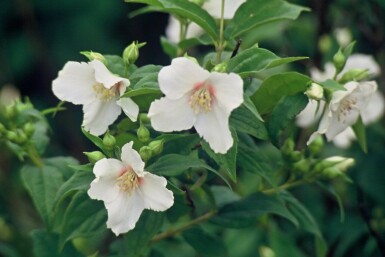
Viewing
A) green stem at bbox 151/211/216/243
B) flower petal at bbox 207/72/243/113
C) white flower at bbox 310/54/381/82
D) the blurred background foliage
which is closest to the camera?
flower petal at bbox 207/72/243/113

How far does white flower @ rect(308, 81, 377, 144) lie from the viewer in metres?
1.95

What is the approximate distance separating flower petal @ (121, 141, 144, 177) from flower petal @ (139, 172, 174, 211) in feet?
0.07

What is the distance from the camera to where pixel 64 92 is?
193cm

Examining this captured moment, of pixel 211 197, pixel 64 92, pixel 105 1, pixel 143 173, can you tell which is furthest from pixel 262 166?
pixel 105 1

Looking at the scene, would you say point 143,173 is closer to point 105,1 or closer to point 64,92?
point 64,92

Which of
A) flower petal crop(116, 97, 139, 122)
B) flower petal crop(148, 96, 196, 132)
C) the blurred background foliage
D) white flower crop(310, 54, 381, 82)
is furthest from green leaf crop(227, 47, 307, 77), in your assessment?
white flower crop(310, 54, 381, 82)

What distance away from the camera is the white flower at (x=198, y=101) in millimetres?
1727

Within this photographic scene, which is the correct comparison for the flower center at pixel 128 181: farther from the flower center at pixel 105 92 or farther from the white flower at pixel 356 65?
the white flower at pixel 356 65

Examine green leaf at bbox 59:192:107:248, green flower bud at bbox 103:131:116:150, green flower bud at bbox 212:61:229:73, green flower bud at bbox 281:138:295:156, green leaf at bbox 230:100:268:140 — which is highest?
green flower bud at bbox 212:61:229:73

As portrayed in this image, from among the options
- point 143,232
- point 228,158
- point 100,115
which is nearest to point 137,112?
point 100,115

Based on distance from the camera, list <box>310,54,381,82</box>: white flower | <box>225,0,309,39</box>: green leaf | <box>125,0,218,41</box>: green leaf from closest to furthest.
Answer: <box>125,0,218,41</box>: green leaf
<box>225,0,309,39</box>: green leaf
<box>310,54,381,82</box>: white flower

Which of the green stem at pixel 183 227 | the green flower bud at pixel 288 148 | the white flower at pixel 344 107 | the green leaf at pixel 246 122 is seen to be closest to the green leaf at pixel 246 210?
the green stem at pixel 183 227

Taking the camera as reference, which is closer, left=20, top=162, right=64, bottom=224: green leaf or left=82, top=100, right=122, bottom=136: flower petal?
left=82, top=100, right=122, bottom=136: flower petal

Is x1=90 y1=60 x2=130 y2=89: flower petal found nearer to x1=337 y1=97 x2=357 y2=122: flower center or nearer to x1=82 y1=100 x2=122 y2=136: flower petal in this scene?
x1=82 y1=100 x2=122 y2=136: flower petal
